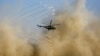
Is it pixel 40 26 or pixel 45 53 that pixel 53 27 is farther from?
pixel 45 53

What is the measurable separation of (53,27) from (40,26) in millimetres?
1939

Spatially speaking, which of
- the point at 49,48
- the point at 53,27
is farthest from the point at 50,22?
the point at 49,48

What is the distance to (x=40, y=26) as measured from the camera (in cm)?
5319

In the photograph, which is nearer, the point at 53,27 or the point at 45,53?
the point at 53,27

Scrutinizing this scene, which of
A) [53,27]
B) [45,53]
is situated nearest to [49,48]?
[45,53]

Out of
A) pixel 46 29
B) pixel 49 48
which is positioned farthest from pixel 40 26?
pixel 49 48

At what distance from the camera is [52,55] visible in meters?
56.3

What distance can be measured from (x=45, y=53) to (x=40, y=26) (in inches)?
204

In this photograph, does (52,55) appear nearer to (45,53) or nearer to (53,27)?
(45,53)

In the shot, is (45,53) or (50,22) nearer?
(50,22)

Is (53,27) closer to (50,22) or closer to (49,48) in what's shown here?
(50,22)

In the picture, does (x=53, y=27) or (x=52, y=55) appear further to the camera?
(x=52, y=55)

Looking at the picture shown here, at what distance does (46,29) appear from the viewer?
176ft

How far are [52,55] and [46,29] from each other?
16.2ft
